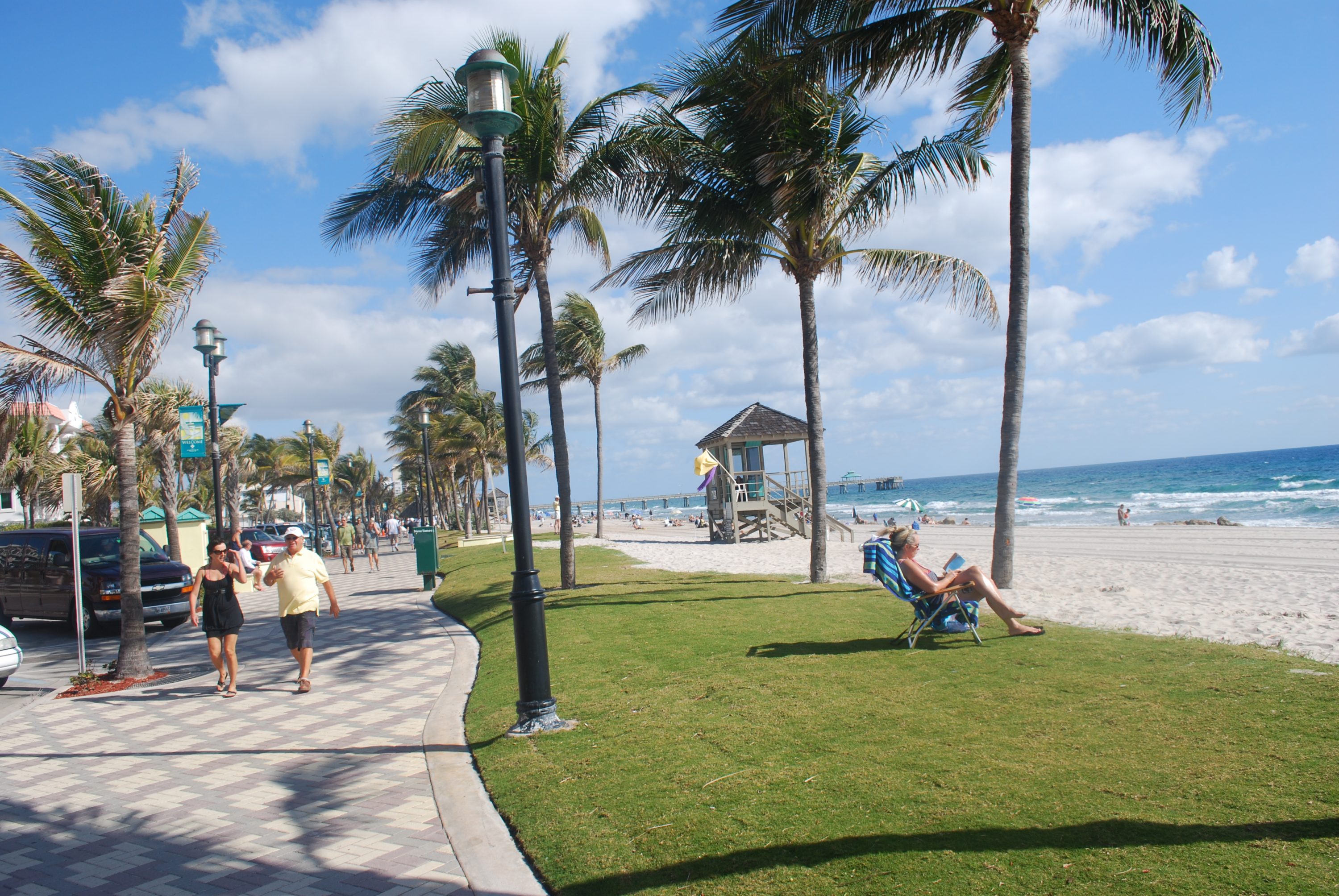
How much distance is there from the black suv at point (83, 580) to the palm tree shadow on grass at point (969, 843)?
13061mm

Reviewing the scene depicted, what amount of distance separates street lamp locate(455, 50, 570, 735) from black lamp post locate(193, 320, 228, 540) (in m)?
10.7

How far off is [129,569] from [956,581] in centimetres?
911

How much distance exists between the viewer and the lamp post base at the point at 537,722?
5754 millimetres

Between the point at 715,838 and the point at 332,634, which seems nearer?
the point at 715,838

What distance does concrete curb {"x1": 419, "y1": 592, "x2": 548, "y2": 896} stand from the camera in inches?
146

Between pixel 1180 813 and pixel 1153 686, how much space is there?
Answer: 230 centimetres

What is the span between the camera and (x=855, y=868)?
330 cm

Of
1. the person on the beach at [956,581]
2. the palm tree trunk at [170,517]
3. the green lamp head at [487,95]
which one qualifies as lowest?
the person on the beach at [956,581]

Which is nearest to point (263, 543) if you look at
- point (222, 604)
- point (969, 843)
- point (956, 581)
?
point (222, 604)

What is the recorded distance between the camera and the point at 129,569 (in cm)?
979

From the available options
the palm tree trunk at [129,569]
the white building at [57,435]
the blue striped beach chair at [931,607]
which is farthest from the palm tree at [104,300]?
the white building at [57,435]

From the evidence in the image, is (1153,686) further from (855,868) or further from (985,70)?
(985,70)

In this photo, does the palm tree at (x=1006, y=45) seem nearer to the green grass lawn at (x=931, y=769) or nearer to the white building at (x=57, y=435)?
the green grass lawn at (x=931, y=769)

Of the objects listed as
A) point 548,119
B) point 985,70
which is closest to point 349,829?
point 548,119
